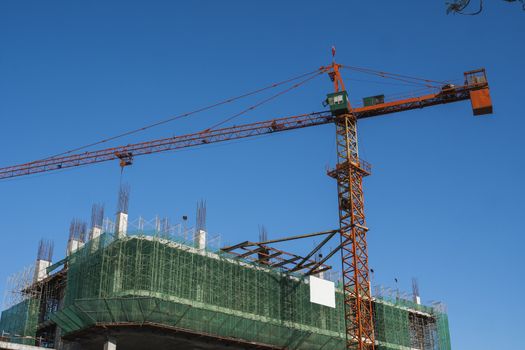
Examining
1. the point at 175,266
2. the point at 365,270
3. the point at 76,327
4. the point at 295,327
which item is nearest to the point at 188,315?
the point at 175,266

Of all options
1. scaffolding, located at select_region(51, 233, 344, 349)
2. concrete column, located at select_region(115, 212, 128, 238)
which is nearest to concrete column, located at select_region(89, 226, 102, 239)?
scaffolding, located at select_region(51, 233, 344, 349)

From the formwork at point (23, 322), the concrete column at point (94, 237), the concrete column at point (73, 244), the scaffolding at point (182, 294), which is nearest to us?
the scaffolding at point (182, 294)

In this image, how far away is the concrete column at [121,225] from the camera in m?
63.9

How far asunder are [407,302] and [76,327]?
44.2 meters

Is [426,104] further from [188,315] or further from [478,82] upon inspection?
[188,315]

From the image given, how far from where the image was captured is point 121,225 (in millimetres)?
64625

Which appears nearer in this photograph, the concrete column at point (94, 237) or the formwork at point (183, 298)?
the formwork at point (183, 298)

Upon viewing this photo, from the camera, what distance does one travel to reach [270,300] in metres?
71.8

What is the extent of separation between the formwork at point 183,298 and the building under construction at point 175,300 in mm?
104

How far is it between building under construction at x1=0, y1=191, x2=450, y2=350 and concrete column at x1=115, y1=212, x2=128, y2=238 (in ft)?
0.32

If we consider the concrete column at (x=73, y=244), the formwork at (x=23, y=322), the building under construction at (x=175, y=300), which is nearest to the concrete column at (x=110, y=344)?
the building under construction at (x=175, y=300)

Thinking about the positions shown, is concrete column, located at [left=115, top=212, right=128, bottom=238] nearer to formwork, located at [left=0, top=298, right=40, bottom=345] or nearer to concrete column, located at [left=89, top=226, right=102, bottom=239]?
concrete column, located at [left=89, top=226, right=102, bottom=239]

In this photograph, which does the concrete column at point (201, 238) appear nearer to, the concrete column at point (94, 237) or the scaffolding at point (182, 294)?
the scaffolding at point (182, 294)

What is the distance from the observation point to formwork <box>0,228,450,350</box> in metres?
60.3
